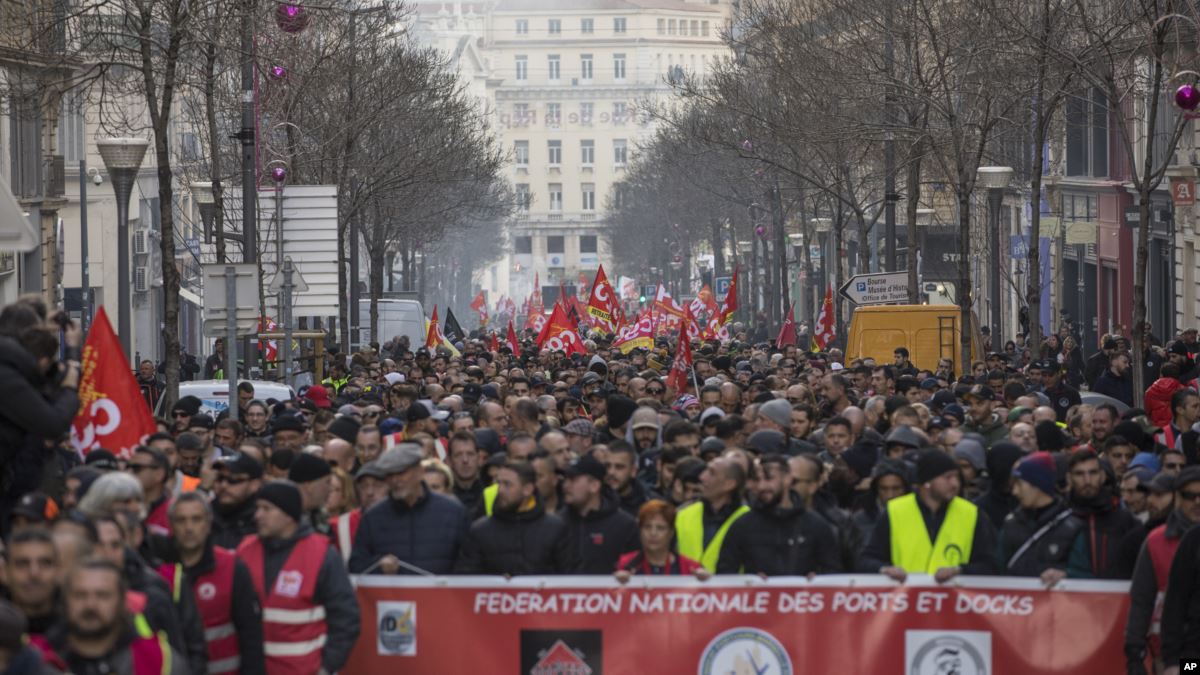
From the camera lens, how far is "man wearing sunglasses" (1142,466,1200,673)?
348 inches

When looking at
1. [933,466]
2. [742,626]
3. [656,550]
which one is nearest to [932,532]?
[933,466]

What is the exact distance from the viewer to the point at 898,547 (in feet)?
32.7

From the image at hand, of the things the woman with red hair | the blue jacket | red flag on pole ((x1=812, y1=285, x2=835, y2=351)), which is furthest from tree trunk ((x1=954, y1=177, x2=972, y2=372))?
the blue jacket

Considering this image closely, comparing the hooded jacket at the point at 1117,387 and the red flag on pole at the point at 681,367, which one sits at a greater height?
the red flag on pole at the point at 681,367

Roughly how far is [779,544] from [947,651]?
0.85 metres

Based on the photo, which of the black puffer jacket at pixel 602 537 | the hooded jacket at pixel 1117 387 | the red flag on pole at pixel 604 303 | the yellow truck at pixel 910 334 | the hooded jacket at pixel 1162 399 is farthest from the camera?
the red flag on pole at pixel 604 303

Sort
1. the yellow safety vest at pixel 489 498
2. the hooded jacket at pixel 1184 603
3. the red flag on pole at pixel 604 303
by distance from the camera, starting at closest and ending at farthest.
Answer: the hooded jacket at pixel 1184 603, the yellow safety vest at pixel 489 498, the red flag on pole at pixel 604 303

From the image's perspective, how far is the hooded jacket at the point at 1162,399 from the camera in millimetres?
18906

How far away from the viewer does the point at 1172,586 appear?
Answer: 886 centimetres

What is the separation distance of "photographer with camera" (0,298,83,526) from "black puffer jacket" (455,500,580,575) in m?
1.99

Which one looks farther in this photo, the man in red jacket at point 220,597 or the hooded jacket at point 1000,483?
the hooded jacket at point 1000,483

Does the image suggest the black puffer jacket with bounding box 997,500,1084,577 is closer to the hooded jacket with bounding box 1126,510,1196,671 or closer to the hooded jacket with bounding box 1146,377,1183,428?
the hooded jacket with bounding box 1126,510,1196,671

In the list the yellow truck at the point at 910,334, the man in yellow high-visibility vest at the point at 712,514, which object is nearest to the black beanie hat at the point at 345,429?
→ the man in yellow high-visibility vest at the point at 712,514

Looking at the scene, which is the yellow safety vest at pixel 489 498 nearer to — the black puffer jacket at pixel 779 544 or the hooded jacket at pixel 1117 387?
the black puffer jacket at pixel 779 544
